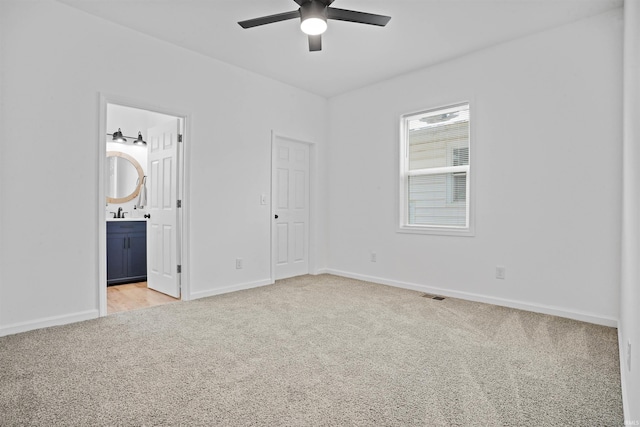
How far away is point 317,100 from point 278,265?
2.48m

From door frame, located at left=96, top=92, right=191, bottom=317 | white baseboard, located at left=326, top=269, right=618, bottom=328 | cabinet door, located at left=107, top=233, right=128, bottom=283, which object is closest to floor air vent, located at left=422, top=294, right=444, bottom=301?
white baseboard, located at left=326, top=269, right=618, bottom=328

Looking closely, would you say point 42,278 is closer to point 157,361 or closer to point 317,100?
point 157,361

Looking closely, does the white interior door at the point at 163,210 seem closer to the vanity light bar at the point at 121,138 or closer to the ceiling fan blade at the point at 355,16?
the vanity light bar at the point at 121,138

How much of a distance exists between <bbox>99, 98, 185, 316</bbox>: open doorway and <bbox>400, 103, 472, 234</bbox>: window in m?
2.71

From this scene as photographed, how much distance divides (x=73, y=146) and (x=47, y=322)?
1459 millimetres

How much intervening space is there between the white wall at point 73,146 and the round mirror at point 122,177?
2.18 metres

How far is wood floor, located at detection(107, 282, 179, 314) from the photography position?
3600 millimetres

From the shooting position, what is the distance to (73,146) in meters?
3.02

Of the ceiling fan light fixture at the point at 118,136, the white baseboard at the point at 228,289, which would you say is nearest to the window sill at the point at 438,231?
the white baseboard at the point at 228,289

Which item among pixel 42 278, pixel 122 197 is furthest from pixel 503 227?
pixel 122 197

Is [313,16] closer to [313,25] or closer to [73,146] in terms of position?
[313,25]

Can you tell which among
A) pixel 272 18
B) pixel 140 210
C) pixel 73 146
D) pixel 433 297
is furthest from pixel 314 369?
pixel 140 210

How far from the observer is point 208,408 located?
1733 mm

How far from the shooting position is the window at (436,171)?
4031 mm
